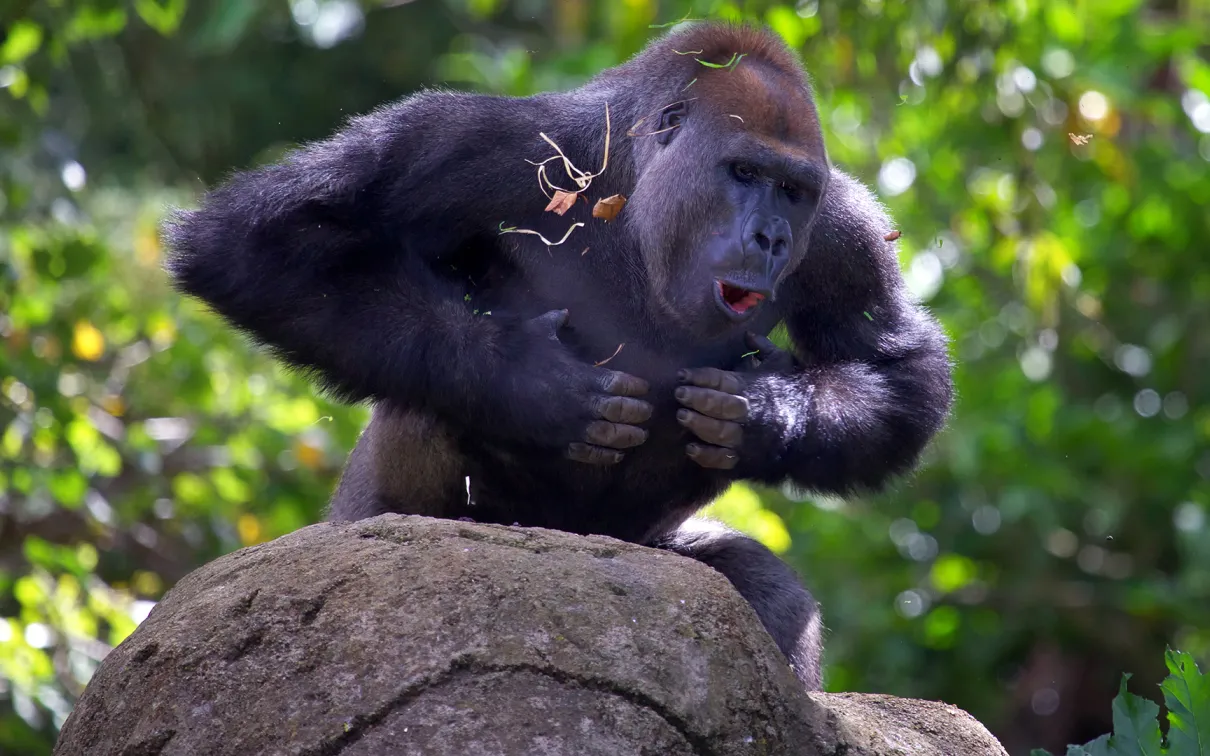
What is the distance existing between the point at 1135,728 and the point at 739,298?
1439 mm

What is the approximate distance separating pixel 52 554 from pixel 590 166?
287 cm

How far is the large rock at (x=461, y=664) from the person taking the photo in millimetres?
2467

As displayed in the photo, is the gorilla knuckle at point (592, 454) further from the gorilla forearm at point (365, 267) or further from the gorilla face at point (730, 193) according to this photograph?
the gorilla face at point (730, 193)

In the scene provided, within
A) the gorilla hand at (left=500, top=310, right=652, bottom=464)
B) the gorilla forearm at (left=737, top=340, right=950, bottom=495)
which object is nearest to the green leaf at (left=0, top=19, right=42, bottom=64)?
the gorilla hand at (left=500, top=310, right=652, bottom=464)

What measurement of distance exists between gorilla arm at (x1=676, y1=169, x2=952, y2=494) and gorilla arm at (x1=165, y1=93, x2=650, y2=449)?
0.96ft

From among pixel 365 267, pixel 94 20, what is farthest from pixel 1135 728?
pixel 94 20

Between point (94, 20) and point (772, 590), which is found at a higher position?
point (94, 20)

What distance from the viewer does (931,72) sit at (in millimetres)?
7168

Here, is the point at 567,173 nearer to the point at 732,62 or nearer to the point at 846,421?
the point at 732,62

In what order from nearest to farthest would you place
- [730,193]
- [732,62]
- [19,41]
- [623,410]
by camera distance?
1. [623,410]
2. [730,193]
3. [732,62]
4. [19,41]

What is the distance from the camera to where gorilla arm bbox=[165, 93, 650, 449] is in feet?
12.0

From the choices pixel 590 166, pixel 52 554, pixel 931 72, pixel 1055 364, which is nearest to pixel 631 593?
pixel 590 166

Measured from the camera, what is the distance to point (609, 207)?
3963mm

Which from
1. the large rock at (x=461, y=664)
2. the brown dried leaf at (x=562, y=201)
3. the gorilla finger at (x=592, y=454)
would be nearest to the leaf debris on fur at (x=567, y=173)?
the brown dried leaf at (x=562, y=201)
